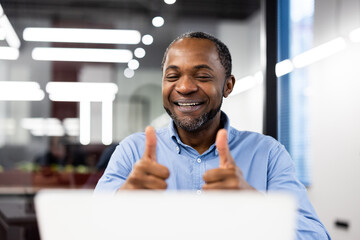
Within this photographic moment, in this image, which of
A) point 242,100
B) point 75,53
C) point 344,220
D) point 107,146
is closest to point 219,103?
point 344,220

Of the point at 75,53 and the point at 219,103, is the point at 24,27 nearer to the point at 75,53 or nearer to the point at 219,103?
the point at 75,53

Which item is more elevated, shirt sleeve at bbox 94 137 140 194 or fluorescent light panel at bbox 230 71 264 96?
fluorescent light panel at bbox 230 71 264 96

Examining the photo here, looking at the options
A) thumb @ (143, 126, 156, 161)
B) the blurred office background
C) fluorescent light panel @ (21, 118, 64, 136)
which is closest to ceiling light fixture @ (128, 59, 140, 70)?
the blurred office background

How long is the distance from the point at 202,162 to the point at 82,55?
3.27 m

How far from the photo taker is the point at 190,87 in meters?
1.28

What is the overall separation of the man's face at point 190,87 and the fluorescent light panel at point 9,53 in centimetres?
336

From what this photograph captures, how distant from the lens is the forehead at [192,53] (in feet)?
4.29

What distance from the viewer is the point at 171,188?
1.29 metres

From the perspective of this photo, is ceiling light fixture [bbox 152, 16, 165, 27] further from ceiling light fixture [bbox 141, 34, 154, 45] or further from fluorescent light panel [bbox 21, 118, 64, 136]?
fluorescent light panel [bbox 21, 118, 64, 136]

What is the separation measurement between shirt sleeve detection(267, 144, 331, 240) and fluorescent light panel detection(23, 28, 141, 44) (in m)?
3.14

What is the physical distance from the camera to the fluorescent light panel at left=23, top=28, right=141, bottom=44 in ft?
13.8

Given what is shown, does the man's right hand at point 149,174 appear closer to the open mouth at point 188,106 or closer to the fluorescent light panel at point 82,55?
the open mouth at point 188,106

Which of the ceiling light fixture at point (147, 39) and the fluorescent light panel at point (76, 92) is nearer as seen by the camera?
the ceiling light fixture at point (147, 39)

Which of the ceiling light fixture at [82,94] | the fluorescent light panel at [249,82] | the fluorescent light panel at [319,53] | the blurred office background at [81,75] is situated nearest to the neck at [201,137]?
the fluorescent light panel at [319,53]
